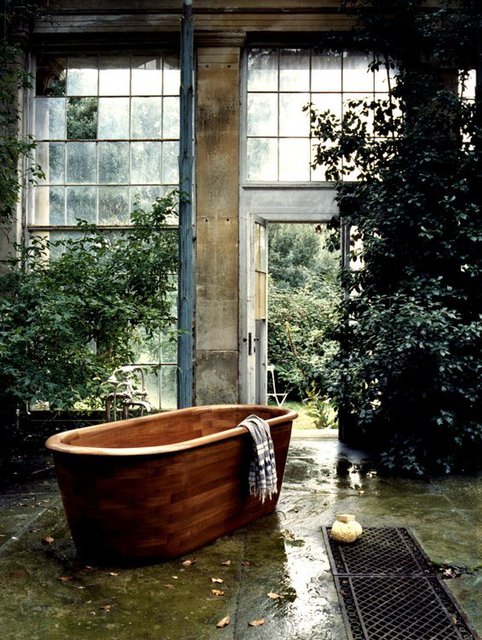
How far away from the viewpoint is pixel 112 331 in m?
5.29

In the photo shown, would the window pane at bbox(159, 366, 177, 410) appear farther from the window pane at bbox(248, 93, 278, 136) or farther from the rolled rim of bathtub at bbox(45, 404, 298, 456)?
the window pane at bbox(248, 93, 278, 136)

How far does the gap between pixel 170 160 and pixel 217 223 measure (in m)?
0.82

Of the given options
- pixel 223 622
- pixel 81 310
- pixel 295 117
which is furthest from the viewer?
pixel 295 117

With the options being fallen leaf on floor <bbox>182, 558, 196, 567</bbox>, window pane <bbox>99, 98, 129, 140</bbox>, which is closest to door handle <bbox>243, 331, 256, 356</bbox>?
window pane <bbox>99, 98, 129, 140</bbox>

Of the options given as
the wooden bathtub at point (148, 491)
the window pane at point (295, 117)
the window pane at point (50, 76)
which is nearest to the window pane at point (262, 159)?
the window pane at point (295, 117)

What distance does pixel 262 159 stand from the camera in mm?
6223

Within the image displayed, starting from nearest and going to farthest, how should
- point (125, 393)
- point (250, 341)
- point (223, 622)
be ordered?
point (223, 622), point (125, 393), point (250, 341)

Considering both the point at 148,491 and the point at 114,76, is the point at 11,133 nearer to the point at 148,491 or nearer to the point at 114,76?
the point at 114,76

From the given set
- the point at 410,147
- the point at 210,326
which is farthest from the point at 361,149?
the point at 210,326

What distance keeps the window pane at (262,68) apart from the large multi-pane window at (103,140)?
30.1 inches

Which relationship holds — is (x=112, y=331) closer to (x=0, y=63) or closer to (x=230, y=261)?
(x=230, y=261)

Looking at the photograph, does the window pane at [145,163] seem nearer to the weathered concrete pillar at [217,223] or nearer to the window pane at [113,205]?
the window pane at [113,205]

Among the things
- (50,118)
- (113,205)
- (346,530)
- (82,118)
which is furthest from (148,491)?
(50,118)

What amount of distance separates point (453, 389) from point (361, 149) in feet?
7.57
